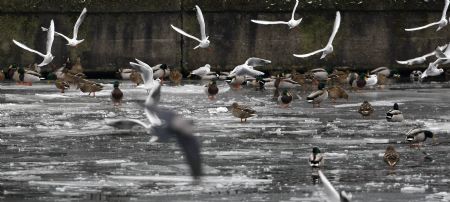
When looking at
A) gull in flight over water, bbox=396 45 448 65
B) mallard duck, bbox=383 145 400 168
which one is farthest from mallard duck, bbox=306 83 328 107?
mallard duck, bbox=383 145 400 168

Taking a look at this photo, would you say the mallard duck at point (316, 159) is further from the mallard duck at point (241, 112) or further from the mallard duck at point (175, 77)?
the mallard duck at point (175, 77)

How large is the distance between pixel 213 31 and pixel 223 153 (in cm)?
1380

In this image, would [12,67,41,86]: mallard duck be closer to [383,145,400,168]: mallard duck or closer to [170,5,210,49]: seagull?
[170,5,210,49]: seagull

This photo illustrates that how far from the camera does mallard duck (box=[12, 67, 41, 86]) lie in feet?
97.2

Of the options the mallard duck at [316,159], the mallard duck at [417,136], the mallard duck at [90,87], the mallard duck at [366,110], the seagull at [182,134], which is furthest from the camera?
the mallard duck at [90,87]

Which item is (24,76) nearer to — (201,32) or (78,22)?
(78,22)

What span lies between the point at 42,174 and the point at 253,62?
13722mm

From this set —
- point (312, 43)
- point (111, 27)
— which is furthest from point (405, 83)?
point (111, 27)

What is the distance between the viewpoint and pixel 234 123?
2180 centimetres

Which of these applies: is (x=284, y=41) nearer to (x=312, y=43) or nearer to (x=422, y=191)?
(x=312, y=43)

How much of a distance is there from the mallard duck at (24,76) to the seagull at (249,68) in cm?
421

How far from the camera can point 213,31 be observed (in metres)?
31.1

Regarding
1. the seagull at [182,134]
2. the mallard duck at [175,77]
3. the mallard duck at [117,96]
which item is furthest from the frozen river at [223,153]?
the mallard duck at [175,77]

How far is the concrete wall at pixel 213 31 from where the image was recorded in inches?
1214
